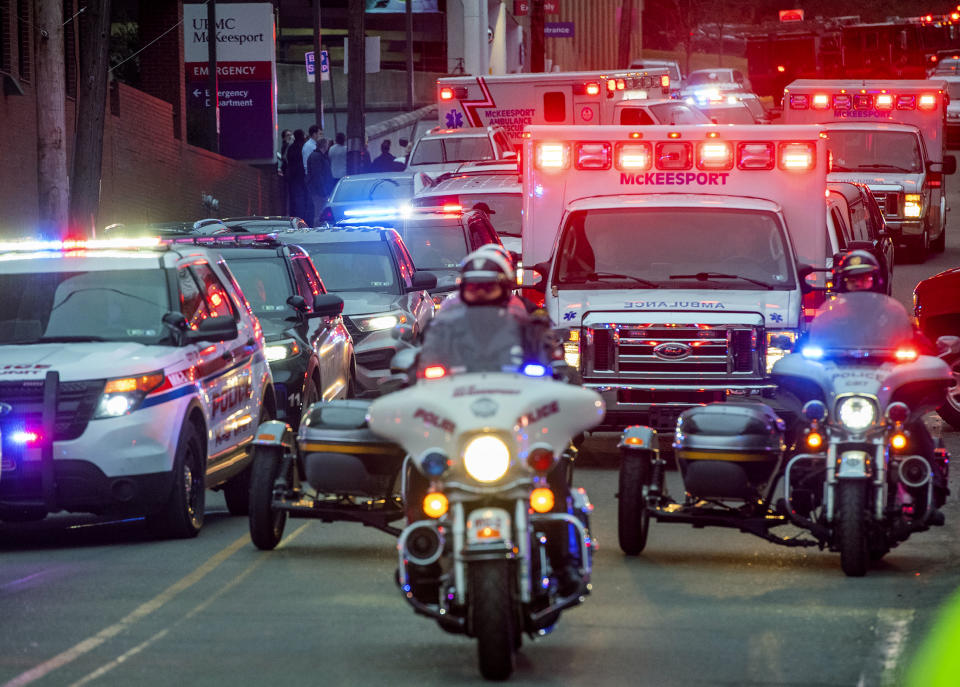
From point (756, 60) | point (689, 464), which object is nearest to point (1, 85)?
point (689, 464)

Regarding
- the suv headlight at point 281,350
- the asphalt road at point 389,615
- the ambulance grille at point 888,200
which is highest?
the ambulance grille at point 888,200

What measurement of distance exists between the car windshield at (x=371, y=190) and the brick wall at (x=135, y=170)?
4324mm

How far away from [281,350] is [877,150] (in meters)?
19.4

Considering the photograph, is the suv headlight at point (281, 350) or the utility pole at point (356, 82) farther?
the utility pole at point (356, 82)

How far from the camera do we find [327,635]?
8.91 m

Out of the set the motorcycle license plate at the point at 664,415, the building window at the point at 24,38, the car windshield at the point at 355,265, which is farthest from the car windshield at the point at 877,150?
the motorcycle license plate at the point at 664,415

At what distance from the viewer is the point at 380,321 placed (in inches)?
746

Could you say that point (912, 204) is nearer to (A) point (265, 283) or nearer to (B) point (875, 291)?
(A) point (265, 283)

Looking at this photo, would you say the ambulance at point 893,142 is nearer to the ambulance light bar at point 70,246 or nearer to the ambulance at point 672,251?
the ambulance at point 672,251

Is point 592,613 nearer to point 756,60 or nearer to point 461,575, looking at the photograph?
point 461,575

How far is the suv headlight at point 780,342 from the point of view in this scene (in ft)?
49.1

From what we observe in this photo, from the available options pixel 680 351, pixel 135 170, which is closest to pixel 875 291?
pixel 680 351

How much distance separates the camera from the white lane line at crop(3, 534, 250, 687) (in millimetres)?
8188

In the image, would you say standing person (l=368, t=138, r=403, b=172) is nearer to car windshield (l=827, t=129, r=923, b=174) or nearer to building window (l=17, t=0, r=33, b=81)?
car windshield (l=827, t=129, r=923, b=174)
